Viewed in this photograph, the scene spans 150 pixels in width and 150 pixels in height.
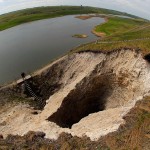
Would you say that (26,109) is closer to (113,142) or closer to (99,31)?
(113,142)

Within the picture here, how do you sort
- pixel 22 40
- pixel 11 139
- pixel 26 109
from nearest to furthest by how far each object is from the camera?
pixel 11 139, pixel 26 109, pixel 22 40

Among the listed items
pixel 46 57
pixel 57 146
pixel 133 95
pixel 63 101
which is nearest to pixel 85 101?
pixel 63 101

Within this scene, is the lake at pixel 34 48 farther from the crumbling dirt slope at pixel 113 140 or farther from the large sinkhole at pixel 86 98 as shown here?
the crumbling dirt slope at pixel 113 140

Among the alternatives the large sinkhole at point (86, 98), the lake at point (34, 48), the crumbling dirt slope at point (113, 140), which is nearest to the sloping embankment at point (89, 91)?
the large sinkhole at point (86, 98)

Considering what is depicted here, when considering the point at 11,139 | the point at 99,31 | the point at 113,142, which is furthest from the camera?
the point at 99,31

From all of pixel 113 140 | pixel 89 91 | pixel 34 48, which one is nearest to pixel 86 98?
pixel 89 91

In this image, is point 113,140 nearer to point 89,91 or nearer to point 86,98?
point 89,91

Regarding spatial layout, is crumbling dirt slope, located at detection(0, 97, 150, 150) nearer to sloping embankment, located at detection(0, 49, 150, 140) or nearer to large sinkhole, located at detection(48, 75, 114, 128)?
sloping embankment, located at detection(0, 49, 150, 140)
